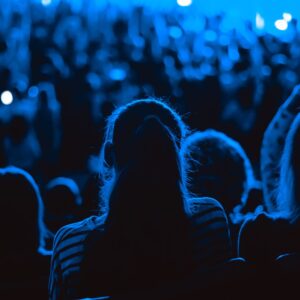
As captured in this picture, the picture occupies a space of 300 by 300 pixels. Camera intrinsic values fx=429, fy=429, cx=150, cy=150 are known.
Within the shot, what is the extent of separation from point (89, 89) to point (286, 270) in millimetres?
1138

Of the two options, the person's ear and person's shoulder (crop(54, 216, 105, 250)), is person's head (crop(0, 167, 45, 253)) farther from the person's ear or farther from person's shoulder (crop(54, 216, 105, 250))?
the person's ear

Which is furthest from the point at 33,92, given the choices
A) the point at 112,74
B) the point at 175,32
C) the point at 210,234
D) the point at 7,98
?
the point at 210,234

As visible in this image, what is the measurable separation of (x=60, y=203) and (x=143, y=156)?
0.37 metres

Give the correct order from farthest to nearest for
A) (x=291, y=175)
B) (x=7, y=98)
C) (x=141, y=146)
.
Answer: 1. (x=291, y=175)
2. (x=141, y=146)
3. (x=7, y=98)

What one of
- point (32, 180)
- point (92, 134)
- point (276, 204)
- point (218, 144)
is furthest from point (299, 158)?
point (32, 180)

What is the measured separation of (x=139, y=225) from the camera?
1.68 meters

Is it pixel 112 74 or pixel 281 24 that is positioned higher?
pixel 281 24

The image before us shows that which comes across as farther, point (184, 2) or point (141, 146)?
point (184, 2)

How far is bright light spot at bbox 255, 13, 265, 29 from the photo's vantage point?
6.42ft

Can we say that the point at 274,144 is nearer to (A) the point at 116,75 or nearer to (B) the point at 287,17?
(B) the point at 287,17

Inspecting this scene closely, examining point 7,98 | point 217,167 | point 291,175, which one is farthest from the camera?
point 291,175

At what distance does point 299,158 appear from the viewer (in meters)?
1.96

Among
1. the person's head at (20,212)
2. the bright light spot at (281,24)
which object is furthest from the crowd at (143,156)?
the bright light spot at (281,24)

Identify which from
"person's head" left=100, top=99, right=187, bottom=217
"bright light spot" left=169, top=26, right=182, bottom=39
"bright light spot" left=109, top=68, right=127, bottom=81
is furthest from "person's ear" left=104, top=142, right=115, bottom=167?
"bright light spot" left=169, top=26, right=182, bottom=39
